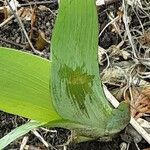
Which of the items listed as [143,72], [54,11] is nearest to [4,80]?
[143,72]

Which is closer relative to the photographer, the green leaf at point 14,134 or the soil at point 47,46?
the green leaf at point 14,134

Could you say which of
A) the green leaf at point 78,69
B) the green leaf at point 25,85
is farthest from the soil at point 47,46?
the green leaf at point 25,85

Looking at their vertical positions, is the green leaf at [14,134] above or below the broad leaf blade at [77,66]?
below

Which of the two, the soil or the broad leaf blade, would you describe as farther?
the soil

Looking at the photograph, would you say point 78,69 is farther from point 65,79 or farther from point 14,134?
point 14,134

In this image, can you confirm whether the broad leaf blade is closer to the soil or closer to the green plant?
the green plant

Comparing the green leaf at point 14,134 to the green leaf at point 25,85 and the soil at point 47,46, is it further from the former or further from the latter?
the soil at point 47,46

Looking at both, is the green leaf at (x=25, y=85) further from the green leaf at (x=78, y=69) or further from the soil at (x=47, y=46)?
the soil at (x=47, y=46)

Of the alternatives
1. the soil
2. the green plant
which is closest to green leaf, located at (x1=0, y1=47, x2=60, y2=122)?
the green plant
